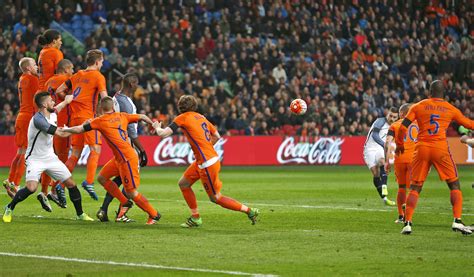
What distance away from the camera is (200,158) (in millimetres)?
14922

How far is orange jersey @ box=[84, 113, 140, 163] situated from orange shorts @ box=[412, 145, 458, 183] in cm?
425

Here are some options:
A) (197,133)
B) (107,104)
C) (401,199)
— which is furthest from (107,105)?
(401,199)

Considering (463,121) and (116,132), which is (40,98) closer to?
(116,132)

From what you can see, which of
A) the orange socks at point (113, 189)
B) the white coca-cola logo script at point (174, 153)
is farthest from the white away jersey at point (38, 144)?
the white coca-cola logo script at point (174, 153)

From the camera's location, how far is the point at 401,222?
16188 mm

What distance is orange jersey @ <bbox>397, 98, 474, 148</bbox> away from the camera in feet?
47.7

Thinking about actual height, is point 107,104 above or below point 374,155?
above

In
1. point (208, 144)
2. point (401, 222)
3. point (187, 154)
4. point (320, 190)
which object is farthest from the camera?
point (187, 154)

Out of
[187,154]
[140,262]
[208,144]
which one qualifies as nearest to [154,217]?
[208,144]

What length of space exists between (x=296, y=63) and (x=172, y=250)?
28.3 m

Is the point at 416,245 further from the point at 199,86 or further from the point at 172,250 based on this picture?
the point at 199,86

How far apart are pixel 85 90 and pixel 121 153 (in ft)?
7.46

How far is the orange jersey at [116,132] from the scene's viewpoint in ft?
49.7

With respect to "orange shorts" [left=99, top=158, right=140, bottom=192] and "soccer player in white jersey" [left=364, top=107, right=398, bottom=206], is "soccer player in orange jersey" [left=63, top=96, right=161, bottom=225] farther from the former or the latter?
"soccer player in white jersey" [left=364, top=107, right=398, bottom=206]
